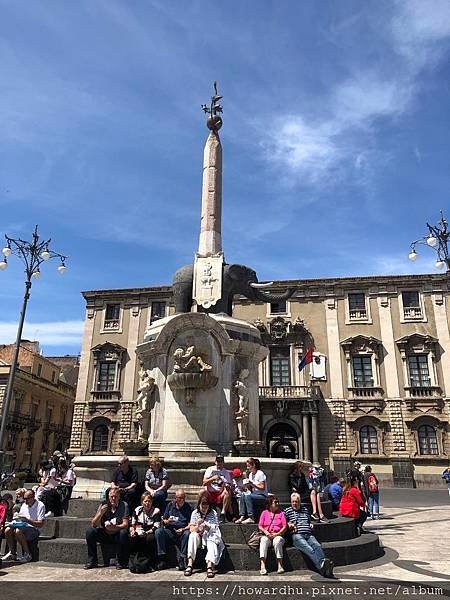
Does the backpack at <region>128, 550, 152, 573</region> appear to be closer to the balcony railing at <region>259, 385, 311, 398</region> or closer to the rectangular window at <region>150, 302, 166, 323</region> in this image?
the balcony railing at <region>259, 385, 311, 398</region>

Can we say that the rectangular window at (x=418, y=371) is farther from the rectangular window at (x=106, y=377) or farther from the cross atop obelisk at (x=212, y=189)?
the cross atop obelisk at (x=212, y=189)

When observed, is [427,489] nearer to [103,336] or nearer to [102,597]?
[103,336]

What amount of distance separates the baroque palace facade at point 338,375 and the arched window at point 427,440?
0.22ft

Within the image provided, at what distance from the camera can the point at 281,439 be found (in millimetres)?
35094

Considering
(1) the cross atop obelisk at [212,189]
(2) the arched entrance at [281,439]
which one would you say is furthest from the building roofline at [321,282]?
(1) the cross atop obelisk at [212,189]

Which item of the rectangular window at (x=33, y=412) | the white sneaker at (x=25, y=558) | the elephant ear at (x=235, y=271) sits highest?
the elephant ear at (x=235, y=271)

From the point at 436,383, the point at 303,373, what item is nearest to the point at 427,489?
the point at 436,383

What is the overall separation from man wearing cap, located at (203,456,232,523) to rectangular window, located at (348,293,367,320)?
29344mm

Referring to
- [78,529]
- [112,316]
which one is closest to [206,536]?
[78,529]

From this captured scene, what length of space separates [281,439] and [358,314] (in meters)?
10.8

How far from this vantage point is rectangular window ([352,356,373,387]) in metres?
34.4

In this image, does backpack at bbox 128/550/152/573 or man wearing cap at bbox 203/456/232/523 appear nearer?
backpack at bbox 128/550/152/573

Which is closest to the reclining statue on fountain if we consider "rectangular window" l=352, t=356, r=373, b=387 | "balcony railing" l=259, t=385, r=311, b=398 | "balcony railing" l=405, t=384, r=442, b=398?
"balcony railing" l=259, t=385, r=311, b=398

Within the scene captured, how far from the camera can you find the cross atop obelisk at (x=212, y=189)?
44.7 ft
